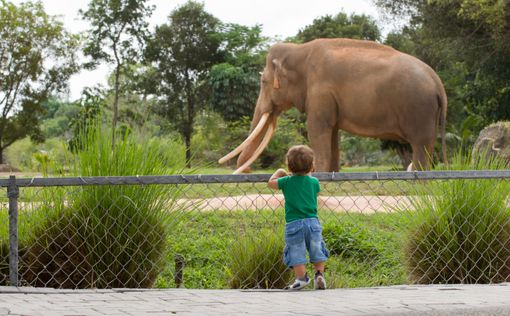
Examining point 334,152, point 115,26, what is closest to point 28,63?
point 115,26

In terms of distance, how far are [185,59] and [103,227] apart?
38.8 meters

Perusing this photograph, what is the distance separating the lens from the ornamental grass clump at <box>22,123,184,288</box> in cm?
636

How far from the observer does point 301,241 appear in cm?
605

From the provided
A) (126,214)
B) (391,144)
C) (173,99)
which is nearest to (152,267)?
(126,214)

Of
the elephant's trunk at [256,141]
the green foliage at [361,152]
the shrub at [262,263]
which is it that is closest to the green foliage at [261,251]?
the shrub at [262,263]

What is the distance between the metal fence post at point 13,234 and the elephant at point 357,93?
8.15 metres

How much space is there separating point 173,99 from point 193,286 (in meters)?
38.2

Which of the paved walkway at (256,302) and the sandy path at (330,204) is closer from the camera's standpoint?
the paved walkway at (256,302)

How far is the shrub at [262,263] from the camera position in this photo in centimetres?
658

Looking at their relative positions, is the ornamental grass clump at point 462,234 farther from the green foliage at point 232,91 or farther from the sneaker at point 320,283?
the green foliage at point 232,91

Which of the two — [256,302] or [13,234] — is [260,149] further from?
[256,302]

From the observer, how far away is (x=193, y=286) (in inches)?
312

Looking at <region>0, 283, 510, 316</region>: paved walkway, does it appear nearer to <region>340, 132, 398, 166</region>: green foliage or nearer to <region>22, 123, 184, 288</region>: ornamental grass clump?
<region>22, 123, 184, 288</region>: ornamental grass clump

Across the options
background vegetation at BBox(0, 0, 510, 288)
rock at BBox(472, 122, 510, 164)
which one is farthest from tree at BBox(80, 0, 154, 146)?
rock at BBox(472, 122, 510, 164)
